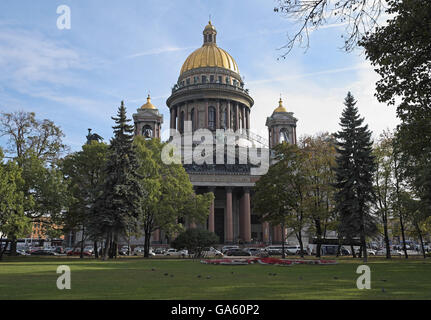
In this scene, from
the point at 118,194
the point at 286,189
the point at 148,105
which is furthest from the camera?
the point at 148,105

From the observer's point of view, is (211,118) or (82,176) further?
(211,118)

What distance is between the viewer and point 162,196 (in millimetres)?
36938

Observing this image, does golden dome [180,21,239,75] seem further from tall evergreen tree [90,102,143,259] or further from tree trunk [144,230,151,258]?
tall evergreen tree [90,102,143,259]

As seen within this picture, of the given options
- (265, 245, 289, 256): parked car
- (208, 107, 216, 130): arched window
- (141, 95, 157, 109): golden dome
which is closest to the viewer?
(265, 245, 289, 256): parked car

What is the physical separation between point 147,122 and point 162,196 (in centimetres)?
3494

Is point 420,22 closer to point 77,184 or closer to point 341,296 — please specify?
point 341,296

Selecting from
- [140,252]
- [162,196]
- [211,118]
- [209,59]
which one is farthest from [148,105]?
[162,196]

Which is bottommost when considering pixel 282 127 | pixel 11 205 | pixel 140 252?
pixel 140 252

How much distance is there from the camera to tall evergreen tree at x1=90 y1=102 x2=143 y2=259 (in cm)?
2894

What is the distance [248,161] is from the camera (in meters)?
59.9

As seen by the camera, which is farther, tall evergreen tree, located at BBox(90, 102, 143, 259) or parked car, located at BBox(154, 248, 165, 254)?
parked car, located at BBox(154, 248, 165, 254)

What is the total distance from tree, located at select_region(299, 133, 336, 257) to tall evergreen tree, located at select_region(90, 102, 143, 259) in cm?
1440

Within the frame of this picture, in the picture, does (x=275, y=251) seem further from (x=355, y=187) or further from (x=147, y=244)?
(x=355, y=187)

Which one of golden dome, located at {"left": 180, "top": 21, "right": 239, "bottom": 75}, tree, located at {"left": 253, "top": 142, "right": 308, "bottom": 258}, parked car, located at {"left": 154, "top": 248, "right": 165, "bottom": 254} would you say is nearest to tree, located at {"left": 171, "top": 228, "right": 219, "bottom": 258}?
tree, located at {"left": 253, "top": 142, "right": 308, "bottom": 258}
